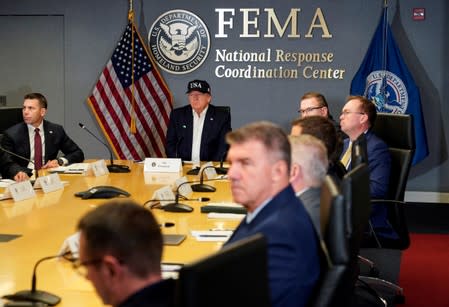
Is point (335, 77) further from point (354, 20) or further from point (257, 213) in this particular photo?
point (257, 213)

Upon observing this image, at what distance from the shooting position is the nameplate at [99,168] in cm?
513

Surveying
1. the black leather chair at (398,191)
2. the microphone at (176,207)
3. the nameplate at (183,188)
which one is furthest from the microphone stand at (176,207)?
the black leather chair at (398,191)

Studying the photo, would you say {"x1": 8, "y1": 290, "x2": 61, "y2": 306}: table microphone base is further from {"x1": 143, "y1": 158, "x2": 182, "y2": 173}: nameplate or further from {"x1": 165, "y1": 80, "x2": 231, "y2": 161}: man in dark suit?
{"x1": 165, "y1": 80, "x2": 231, "y2": 161}: man in dark suit

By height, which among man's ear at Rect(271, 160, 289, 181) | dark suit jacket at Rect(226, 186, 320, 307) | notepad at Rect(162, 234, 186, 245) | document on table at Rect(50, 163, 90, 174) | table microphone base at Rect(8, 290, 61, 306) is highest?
man's ear at Rect(271, 160, 289, 181)

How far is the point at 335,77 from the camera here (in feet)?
24.7

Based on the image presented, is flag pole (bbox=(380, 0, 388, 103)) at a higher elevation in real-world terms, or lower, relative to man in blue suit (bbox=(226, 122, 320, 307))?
higher

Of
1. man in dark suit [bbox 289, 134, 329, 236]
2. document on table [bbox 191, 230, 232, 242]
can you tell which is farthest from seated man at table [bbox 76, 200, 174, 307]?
document on table [bbox 191, 230, 232, 242]

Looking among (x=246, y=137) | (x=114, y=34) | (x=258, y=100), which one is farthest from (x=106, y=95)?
(x=246, y=137)

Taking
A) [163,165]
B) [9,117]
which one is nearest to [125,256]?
[163,165]

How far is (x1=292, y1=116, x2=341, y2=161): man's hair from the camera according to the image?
3.55 m

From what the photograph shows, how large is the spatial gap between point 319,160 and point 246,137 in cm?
60

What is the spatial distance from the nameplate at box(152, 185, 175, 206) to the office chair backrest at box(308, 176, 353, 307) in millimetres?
1946

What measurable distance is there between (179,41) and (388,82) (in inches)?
89.2

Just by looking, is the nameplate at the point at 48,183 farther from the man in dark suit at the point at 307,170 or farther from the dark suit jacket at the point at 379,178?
the man in dark suit at the point at 307,170
